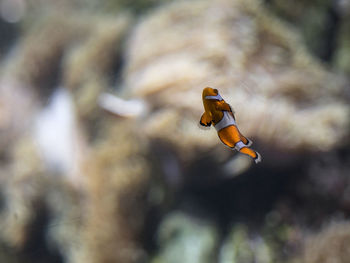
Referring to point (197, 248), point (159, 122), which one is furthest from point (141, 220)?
point (159, 122)

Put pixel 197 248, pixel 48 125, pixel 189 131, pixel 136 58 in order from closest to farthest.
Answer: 1. pixel 189 131
2. pixel 197 248
3. pixel 136 58
4. pixel 48 125

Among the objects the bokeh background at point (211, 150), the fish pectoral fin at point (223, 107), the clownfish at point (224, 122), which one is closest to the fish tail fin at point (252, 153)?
the clownfish at point (224, 122)

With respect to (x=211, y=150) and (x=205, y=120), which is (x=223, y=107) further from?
(x=211, y=150)

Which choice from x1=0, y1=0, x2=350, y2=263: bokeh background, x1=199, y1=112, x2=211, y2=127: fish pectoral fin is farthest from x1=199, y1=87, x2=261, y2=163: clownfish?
x1=0, y1=0, x2=350, y2=263: bokeh background

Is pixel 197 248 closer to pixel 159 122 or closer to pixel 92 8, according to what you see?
pixel 159 122

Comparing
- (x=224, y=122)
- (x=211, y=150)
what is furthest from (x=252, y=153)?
(x=211, y=150)

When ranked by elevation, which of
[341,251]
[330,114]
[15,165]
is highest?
[330,114]
